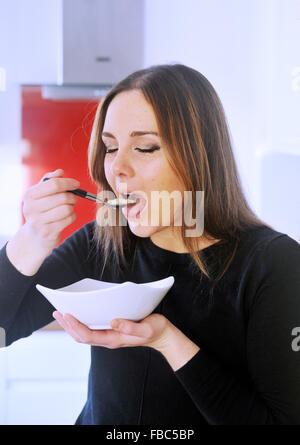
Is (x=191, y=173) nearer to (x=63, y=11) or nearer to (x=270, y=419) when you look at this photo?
(x=270, y=419)

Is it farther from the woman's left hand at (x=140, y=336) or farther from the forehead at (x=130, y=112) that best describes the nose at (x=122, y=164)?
the woman's left hand at (x=140, y=336)

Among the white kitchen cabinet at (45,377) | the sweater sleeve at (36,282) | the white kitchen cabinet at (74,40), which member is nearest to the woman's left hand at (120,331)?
the sweater sleeve at (36,282)

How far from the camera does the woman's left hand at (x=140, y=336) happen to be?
1.55 feet

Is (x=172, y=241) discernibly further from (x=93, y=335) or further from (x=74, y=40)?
(x=74, y=40)

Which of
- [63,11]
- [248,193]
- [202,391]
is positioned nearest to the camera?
[202,391]

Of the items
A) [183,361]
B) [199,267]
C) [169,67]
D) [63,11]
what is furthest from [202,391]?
[63,11]

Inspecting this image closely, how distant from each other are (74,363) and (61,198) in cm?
31

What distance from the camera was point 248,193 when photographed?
0.71m

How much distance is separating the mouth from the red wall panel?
11cm

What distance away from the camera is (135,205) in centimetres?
63

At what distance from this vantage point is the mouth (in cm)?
62

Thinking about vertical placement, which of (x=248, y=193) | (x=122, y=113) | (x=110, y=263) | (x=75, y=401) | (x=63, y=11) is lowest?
(x=75, y=401)

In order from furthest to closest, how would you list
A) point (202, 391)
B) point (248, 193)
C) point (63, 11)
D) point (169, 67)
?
point (63, 11)
point (248, 193)
point (169, 67)
point (202, 391)

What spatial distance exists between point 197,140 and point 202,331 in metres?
0.26
